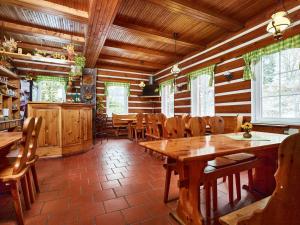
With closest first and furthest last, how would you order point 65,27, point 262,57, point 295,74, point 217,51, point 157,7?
1. point 295,74
2. point 157,7
3. point 262,57
4. point 65,27
5. point 217,51

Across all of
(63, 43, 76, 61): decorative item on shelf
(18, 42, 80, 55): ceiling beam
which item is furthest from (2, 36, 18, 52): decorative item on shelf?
(63, 43, 76, 61): decorative item on shelf

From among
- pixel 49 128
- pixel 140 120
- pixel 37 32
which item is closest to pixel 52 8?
pixel 37 32

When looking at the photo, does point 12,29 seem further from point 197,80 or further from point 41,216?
point 197,80

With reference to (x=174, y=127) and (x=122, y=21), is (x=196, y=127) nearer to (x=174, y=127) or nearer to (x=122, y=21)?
(x=174, y=127)

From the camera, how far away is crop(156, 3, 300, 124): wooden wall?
11.2 ft

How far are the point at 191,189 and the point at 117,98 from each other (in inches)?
254

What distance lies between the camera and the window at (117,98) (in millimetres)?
7246

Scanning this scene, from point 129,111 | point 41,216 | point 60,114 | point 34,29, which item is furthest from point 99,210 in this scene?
point 129,111

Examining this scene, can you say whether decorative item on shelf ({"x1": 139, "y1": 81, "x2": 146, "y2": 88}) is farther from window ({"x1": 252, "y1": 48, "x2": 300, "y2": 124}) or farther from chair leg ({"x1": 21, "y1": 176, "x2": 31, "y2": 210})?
chair leg ({"x1": 21, "y1": 176, "x2": 31, "y2": 210})

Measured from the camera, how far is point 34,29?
3.94 m

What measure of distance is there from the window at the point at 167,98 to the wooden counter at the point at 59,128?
12.6 feet

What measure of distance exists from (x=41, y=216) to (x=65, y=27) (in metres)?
4.09

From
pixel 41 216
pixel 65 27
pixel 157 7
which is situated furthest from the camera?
pixel 65 27

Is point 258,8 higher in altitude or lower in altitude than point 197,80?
higher
